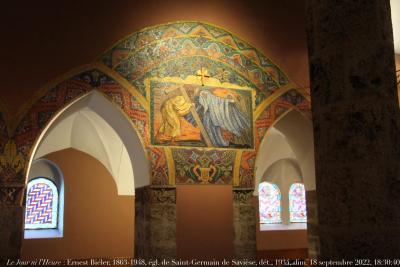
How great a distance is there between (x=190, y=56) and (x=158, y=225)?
9.25 ft

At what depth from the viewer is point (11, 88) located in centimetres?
695

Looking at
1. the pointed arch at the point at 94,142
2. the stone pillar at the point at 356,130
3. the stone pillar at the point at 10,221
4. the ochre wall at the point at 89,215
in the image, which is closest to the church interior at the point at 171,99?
the stone pillar at the point at 10,221

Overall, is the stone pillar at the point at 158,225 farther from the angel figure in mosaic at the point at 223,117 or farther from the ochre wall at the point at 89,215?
the ochre wall at the point at 89,215

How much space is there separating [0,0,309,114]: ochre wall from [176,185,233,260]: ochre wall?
2.55 metres

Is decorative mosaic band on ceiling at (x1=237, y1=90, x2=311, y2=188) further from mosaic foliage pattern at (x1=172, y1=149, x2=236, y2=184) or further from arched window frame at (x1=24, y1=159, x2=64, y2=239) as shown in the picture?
arched window frame at (x1=24, y1=159, x2=64, y2=239)

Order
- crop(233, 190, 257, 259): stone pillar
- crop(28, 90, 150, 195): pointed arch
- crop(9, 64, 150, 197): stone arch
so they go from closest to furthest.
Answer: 1. crop(9, 64, 150, 197): stone arch
2. crop(233, 190, 257, 259): stone pillar
3. crop(28, 90, 150, 195): pointed arch

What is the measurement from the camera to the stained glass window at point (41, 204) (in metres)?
11.1

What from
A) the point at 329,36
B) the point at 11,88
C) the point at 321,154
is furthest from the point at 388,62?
the point at 11,88

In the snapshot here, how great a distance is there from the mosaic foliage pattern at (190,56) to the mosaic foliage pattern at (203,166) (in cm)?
120

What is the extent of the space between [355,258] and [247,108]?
5.61 metres

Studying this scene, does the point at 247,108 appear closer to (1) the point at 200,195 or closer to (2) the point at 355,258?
(1) the point at 200,195

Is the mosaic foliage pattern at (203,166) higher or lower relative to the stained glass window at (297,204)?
higher

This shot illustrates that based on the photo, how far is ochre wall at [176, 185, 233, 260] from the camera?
762 cm

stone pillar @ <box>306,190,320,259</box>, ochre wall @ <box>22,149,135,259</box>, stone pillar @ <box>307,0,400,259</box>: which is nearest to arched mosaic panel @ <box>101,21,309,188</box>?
stone pillar @ <box>306,190,320,259</box>
